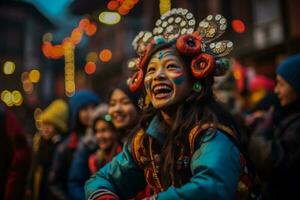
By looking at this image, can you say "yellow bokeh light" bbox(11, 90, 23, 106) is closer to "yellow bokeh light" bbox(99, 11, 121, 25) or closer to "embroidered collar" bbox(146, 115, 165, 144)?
"yellow bokeh light" bbox(99, 11, 121, 25)

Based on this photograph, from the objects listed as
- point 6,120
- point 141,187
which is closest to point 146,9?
point 6,120

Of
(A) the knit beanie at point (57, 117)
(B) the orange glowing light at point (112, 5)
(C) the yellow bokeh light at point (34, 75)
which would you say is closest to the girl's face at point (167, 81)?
(A) the knit beanie at point (57, 117)

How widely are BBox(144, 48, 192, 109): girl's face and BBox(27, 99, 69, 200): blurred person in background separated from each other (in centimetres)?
329

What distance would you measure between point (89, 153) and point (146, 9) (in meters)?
16.1

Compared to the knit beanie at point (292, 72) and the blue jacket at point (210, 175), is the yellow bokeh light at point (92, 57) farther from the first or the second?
the blue jacket at point (210, 175)

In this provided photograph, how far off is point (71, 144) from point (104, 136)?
1.03m

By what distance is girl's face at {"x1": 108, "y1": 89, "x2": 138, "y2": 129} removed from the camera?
3.76 metres

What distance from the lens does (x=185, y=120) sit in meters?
2.39

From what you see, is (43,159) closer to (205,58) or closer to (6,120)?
(6,120)

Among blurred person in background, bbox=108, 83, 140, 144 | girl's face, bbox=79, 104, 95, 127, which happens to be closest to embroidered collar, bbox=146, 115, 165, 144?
blurred person in background, bbox=108, 83, 140, 144

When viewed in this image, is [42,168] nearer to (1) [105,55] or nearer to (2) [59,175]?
(2) [59,175]

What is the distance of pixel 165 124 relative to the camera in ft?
8.36

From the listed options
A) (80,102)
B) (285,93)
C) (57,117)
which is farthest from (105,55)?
(285,93)

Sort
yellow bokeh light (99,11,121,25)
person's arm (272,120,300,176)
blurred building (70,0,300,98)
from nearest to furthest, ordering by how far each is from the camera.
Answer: person's arm (272,120,300,176) → yellow bokeh light (99,11,121,25) → blurred building (70,0,300,98)
